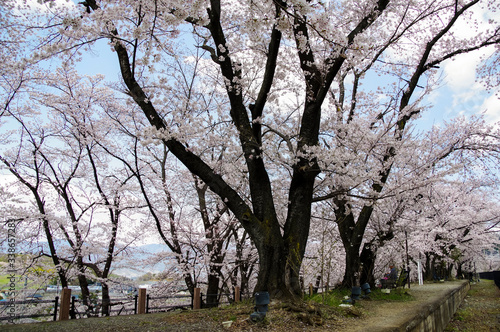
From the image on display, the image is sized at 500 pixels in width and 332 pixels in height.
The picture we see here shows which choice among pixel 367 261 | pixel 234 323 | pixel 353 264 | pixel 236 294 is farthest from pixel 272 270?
pixel 236 294

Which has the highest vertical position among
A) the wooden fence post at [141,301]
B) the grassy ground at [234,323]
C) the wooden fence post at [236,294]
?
the grassy ground at [234,323]

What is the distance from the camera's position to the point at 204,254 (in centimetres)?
1152

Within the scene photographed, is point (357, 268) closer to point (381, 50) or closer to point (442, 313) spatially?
point (442, 313)

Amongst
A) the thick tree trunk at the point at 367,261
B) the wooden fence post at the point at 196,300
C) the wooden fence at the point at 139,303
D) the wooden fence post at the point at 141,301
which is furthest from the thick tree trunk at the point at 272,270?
the thick tree trunk at the point at 367,261

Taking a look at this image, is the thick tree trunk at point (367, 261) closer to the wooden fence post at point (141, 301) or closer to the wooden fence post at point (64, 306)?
the wooden fence post at point (141, 301)

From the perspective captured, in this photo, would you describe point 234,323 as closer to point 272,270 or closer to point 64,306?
point 272,270

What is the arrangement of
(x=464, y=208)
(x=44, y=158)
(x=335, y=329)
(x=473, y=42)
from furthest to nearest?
(x=464, y=208) → (x=44, y=158) → (x=473, y=42) → (x=335, y=329)

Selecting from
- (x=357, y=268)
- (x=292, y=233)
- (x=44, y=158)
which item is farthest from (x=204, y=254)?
(x=44, y=158)

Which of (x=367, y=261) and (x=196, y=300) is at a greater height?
(x=367, y=261)

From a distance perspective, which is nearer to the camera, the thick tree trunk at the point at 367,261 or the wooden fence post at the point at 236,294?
the thick tree trunk at the point at 367,261

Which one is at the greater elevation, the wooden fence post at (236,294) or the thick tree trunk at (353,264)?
the thick tree trunk at (353,264)

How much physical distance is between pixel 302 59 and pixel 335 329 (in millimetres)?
5013

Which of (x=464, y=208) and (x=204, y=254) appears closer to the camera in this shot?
(x=204, y=254)

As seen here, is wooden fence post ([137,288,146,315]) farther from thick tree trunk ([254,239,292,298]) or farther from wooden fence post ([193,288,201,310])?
thick tree trunk ([254,239,292,298])
